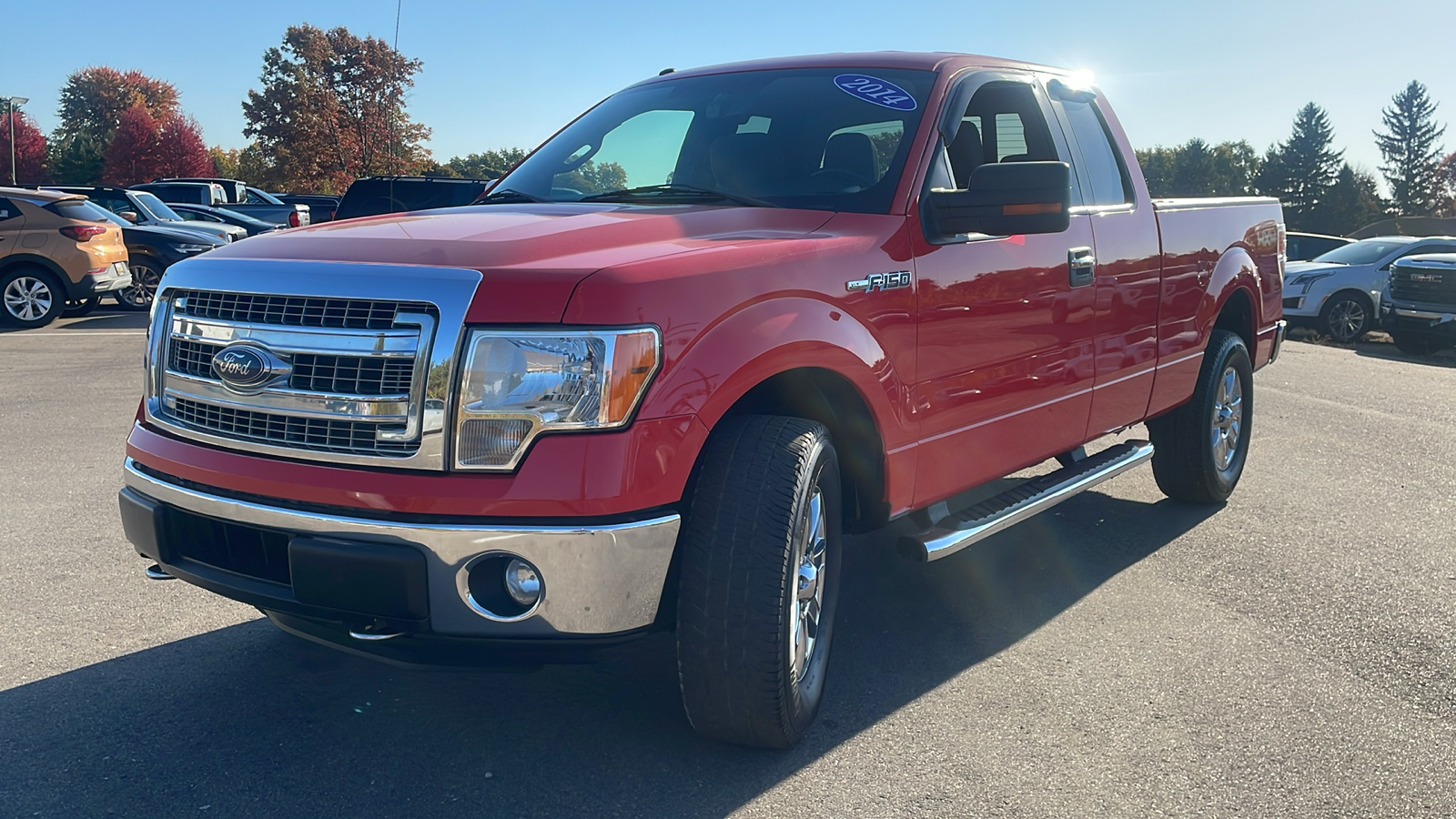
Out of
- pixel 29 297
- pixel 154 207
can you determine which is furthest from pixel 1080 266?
pixel 154 207

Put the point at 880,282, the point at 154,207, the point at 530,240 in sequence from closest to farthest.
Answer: the point at 530,240, the point at 880,282, the point at 154,207

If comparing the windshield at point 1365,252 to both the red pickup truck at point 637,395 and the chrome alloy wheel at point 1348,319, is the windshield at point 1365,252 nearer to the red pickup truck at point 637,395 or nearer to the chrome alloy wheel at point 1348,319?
the chrome alloy wheel at point 1348,319

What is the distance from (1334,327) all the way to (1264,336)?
1307 centimetres

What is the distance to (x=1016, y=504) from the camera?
4230mm

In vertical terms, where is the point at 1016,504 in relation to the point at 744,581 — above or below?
below

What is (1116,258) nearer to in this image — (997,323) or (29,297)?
(997,323)

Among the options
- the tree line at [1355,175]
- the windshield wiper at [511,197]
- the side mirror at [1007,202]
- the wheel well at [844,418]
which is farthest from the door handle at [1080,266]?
the tree line at [1355,175]

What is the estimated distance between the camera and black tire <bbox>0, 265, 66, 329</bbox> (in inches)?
553

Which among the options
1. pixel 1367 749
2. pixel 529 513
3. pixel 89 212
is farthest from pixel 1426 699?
pixel 89 212

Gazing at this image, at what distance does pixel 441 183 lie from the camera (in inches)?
567

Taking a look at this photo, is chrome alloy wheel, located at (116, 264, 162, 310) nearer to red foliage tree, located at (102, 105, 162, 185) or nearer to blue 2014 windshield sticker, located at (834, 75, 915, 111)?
blue 2014 windshield sticker, located at (834, 75, 915, 111)

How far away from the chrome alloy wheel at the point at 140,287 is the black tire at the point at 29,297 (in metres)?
1.91

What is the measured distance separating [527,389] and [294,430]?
0.62m

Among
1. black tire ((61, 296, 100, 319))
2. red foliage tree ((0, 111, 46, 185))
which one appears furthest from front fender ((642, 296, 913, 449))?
red foliage tree ((0, 111, 46, 185))
